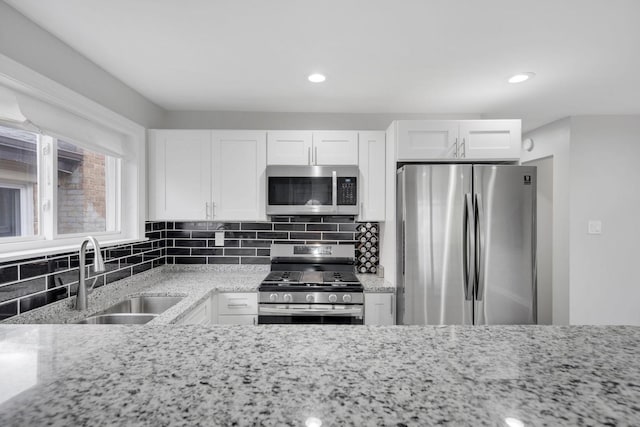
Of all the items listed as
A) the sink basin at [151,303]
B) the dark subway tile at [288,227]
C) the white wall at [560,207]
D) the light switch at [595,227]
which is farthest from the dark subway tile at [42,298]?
the light switch at [595,227]

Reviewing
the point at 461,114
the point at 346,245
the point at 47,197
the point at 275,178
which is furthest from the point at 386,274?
the point at 47,197

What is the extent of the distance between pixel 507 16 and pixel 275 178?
188cm

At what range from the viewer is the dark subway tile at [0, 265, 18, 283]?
1.50 metres

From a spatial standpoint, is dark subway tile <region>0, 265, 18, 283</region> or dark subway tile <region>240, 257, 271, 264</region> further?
dark subway tile <region>240, 257, 271, 264</region>

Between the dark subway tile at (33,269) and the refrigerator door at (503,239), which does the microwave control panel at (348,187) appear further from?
the dark subway tile at (33,269)

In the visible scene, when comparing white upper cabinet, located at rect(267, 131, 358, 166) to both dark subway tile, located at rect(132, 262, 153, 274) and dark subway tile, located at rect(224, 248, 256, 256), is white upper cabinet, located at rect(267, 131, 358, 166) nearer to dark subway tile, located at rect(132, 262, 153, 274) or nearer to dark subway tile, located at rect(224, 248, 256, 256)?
dark subway tile, located at rect(224, 248, 256, 256)

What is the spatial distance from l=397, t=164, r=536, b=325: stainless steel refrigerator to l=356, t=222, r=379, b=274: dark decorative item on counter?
75cm

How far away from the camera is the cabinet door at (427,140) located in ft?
8.39

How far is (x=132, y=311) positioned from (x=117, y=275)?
0.29 metres

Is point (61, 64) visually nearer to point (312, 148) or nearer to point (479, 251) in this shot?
point (312, 148)

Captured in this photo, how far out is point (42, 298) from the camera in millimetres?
1703

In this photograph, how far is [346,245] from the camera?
3104mm

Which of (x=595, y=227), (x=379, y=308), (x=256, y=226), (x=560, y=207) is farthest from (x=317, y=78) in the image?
(x=595, y=227)

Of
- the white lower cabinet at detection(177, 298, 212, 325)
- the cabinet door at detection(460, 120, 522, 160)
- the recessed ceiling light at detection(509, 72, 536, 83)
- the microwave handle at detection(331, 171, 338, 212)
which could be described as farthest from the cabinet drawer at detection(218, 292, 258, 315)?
the recessed ceiling light at detection(509, 72, 536, 83)
